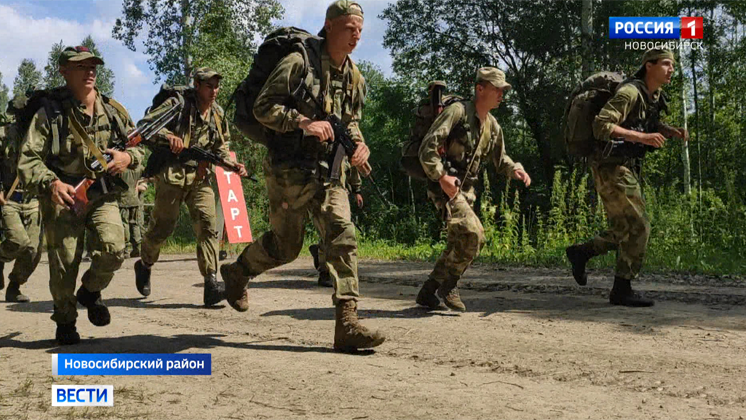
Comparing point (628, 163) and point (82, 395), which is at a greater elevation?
point (628, 163)

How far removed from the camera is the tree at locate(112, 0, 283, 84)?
27.0 metres

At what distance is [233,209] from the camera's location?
14.9 m

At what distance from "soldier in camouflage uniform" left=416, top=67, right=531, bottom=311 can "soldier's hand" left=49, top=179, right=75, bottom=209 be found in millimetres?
Answer: 2708

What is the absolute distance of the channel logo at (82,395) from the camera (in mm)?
3725

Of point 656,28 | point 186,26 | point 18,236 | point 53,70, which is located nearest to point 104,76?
point 53,70

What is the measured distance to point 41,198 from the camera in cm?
521

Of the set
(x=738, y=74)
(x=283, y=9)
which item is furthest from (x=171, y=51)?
(x=738, y=74)

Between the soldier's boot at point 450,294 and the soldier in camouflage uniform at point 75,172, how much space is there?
105 inches

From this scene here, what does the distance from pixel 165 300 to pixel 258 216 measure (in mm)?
12072

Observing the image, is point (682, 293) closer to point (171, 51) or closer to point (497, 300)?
point (497, 300)

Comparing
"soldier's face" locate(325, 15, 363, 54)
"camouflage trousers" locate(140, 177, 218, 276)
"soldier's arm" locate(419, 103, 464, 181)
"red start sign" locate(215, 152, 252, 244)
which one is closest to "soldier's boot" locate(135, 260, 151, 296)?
"camouflage trousers" locate(140, 177, 218, 276)

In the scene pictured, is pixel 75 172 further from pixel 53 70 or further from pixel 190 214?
pixel 53 70

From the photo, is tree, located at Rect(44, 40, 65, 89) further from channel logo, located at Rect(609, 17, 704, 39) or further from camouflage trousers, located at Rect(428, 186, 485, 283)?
camouflage trousers, located at Rect(428, 186, 485, 283)

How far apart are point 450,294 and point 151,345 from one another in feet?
8.42
